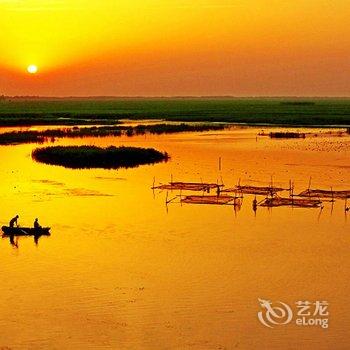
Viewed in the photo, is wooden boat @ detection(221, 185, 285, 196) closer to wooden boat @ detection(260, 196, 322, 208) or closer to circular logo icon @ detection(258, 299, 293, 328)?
wooden boat @ detection(260, 196, 322, 208)

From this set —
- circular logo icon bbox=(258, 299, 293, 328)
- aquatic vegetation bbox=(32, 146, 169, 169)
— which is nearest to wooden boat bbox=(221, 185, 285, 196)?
aquatic vegetation bbox=(32, 146, 169, 169)

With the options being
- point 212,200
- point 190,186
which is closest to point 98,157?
point 190,186

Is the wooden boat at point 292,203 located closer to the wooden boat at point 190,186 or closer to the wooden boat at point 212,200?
the wooden boat at point 212,200

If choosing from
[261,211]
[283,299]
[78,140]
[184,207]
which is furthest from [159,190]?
[78,140]

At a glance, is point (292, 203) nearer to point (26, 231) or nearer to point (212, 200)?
point (212, 200)

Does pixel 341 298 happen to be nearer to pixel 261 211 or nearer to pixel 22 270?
pixel 22 270

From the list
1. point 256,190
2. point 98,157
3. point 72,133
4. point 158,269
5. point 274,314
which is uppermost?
point 72,133

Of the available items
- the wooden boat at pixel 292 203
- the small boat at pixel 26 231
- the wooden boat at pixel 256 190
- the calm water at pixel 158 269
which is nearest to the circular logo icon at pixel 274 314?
the calm water at pixel 158 269
